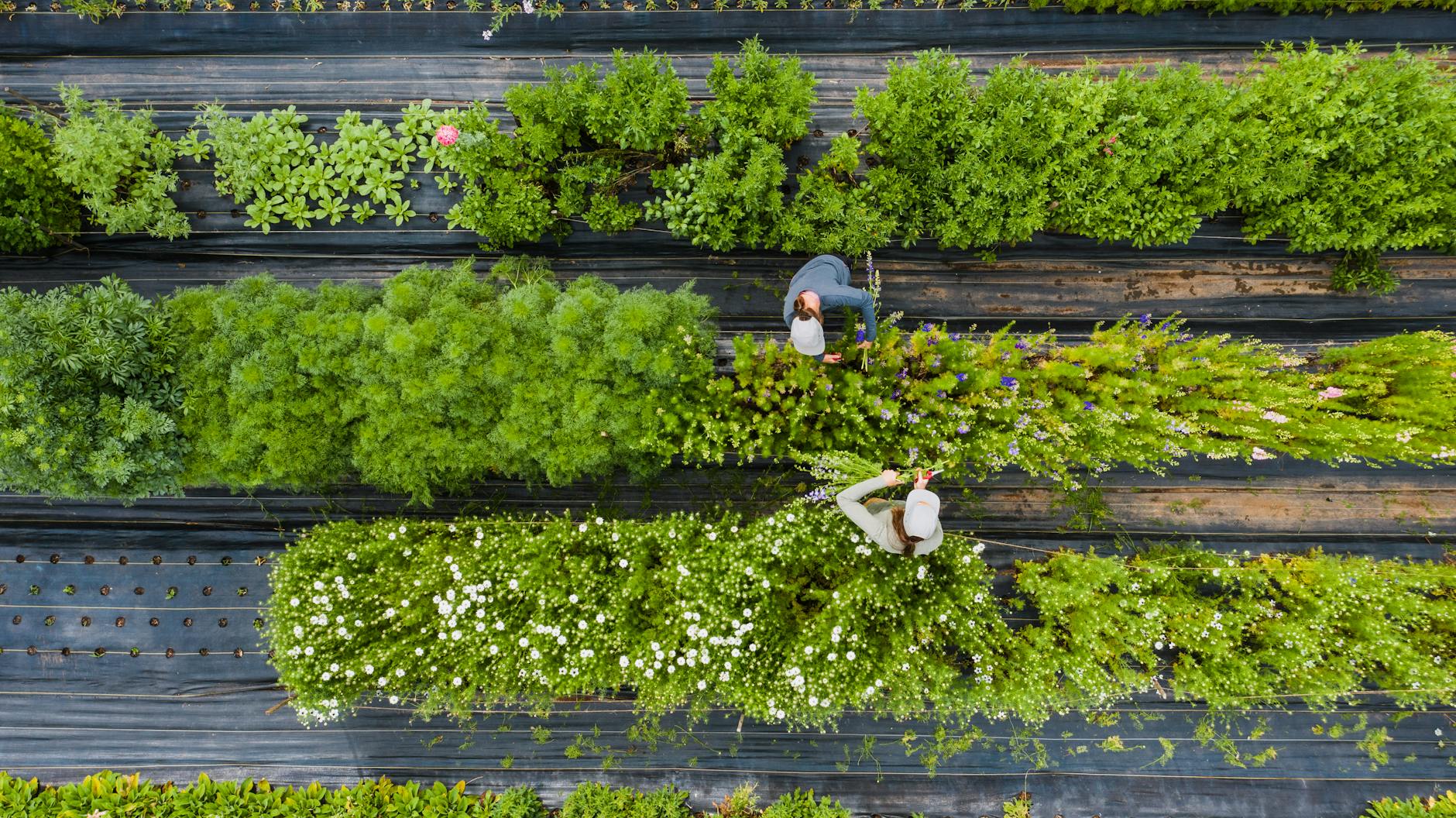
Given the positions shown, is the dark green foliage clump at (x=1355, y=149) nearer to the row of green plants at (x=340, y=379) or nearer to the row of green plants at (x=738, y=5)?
the row of green plants at (x=738, y=5)

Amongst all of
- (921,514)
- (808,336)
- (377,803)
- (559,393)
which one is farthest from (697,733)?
(808,336)

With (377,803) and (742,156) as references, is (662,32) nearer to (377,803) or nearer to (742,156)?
(742,156)

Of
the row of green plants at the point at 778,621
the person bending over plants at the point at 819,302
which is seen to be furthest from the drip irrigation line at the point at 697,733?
the person bending over plants at the point at 819,302

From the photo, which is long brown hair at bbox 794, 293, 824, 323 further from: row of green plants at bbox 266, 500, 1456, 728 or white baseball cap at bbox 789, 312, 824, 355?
row of green plants at bbox 266, 500, 1456, 728

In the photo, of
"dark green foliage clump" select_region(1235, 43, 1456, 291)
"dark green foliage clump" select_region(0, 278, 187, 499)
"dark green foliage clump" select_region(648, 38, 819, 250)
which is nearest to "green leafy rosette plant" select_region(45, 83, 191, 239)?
"dark green foliage clump" select_region(0, 278, 187, 499)

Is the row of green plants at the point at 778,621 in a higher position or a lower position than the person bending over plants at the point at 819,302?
lower

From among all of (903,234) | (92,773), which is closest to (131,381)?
(92,773)

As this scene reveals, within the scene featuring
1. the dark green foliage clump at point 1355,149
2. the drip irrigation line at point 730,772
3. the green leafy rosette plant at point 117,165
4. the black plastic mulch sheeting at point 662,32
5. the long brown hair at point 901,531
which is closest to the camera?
the long brown hair at point 901,531
